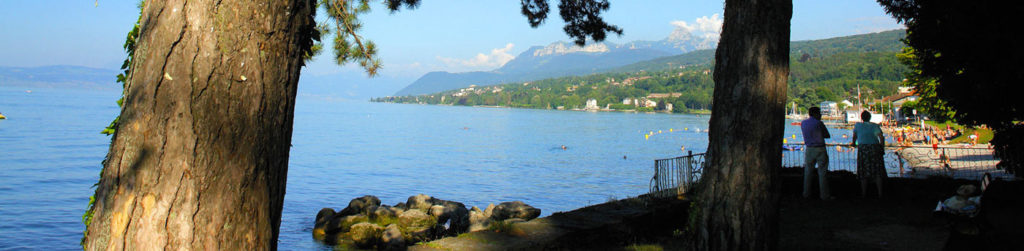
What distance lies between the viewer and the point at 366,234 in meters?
13.7

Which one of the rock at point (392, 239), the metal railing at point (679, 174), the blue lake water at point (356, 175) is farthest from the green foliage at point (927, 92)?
the rock at point (392, 239)

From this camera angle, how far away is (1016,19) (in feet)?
27.7

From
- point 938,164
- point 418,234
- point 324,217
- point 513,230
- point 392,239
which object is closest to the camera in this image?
point 513,230

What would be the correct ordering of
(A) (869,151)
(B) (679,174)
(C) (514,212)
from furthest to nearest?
(C) (514,212) < (B) (679,174) < (A) (869,151)

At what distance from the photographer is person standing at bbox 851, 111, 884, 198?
1013cm

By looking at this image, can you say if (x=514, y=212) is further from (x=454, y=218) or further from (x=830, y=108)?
(x=830, y=108)

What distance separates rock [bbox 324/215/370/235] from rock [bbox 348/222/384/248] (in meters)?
0.83

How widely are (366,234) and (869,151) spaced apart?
905 cm

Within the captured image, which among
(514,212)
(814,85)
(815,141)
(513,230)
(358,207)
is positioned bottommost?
(358,207)

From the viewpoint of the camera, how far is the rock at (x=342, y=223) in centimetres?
1496

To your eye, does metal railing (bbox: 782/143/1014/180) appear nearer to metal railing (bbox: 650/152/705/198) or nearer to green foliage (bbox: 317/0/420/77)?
metal railing (bbox: 650/152/705/198)

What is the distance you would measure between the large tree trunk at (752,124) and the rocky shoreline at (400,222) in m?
7.60

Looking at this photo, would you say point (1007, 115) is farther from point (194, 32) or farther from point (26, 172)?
point (26, 172)

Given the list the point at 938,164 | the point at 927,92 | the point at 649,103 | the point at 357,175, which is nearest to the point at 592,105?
the point at 649,103
